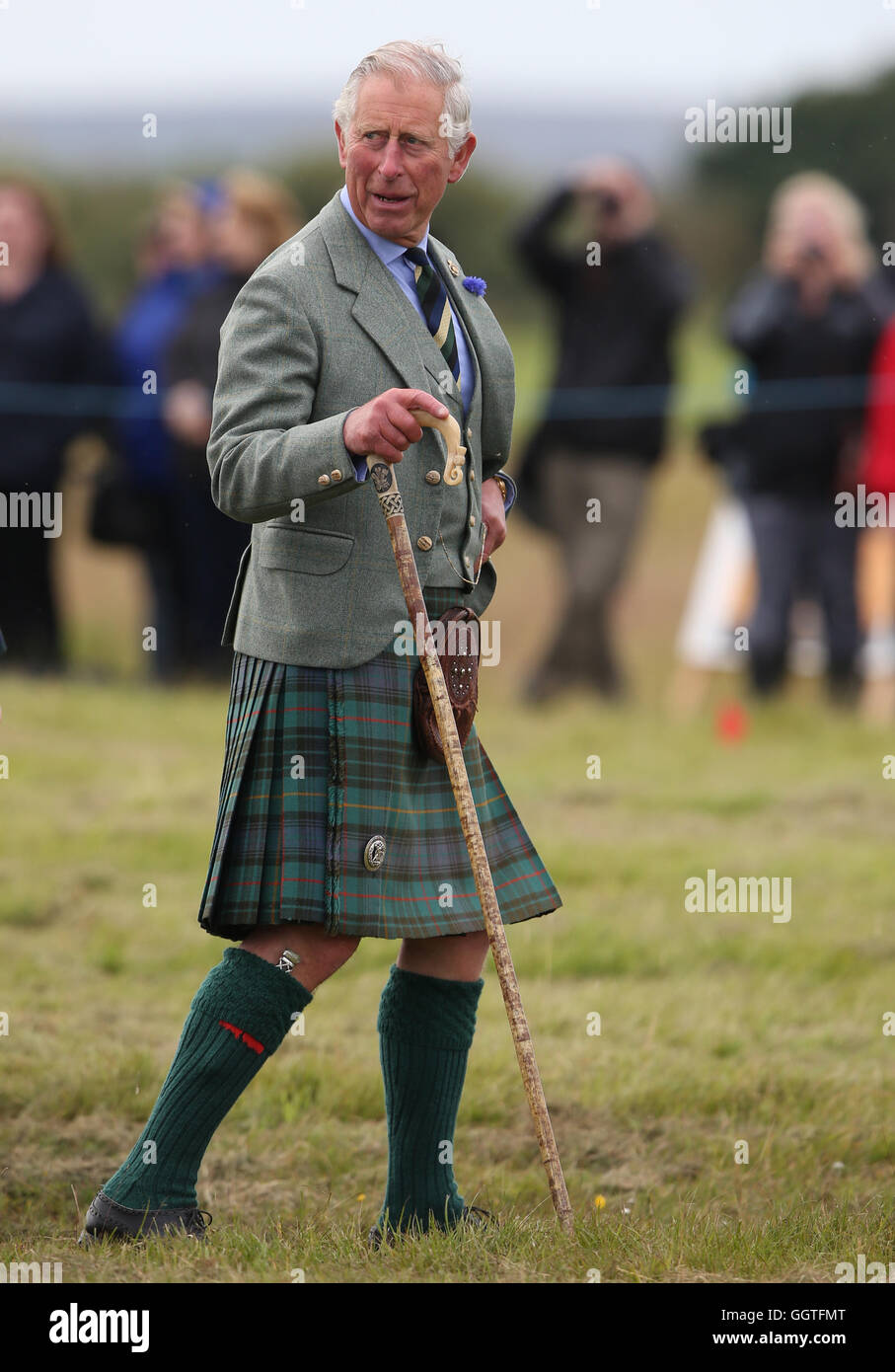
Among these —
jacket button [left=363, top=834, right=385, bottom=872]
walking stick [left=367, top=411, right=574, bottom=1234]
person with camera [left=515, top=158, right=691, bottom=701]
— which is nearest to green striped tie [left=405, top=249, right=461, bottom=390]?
walking stick [left=367, top=411, right=574, bottom=1234]

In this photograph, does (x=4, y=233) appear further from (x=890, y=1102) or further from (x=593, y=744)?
(x=890, y=1102)

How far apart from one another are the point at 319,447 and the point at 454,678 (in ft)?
1.72

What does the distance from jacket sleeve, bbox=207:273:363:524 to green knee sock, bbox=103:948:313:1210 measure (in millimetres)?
783

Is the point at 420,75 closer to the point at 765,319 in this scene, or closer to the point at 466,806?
the point at 466,806

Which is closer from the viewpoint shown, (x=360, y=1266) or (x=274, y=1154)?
(x=360, y=1266)

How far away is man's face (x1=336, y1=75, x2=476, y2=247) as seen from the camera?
326cm

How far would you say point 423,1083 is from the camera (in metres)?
3.68

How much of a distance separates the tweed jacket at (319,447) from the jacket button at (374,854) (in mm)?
304

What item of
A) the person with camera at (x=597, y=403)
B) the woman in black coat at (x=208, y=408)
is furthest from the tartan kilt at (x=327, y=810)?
the person with camera at (x=597, y=403)

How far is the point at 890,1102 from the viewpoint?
453cm

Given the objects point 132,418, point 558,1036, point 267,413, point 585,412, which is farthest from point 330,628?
point 132,418

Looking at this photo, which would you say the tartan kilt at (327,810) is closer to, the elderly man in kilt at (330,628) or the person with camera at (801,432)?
the elderly man in kilt at (330,628)
